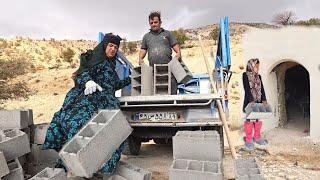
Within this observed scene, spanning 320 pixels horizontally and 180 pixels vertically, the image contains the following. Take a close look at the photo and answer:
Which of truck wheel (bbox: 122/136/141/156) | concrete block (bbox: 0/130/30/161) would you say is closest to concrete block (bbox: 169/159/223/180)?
concrete block (bbox: 0/130/30/161)

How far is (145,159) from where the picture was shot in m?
7.14

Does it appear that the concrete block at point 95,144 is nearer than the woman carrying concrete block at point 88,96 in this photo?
Yes

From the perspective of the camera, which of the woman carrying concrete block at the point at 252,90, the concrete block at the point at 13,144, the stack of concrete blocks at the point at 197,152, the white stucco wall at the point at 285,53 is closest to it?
the stack of concrete blocks at the point at 197,152

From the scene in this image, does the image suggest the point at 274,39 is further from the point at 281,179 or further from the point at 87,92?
the point at 87,92

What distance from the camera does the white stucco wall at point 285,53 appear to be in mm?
9883

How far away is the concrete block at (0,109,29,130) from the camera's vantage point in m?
5.16

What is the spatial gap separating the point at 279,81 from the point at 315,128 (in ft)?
5.89

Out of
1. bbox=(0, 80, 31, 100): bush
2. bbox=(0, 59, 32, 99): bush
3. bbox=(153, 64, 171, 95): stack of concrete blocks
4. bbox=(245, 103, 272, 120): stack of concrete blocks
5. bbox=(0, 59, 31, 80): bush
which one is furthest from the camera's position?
bbox=(0, 59, 31, 80): bush

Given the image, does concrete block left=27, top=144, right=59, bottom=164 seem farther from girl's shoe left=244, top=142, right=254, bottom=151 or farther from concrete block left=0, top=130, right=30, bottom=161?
girl's shoe left=244, top=142, right=254, bottom=151

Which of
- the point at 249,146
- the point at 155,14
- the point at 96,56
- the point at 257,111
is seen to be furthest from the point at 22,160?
the point at 257,111

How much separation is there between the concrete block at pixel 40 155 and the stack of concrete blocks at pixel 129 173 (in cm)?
121

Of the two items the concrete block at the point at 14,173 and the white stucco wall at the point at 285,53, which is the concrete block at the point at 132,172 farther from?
the white stucco wall at the point at 285,53

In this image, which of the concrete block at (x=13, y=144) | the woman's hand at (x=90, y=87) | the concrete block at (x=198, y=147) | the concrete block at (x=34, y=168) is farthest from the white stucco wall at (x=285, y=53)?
the concrete block at (x=13, y=144)

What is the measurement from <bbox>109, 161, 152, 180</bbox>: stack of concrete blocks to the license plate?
39.1 inches
